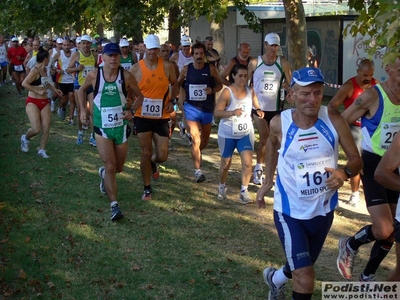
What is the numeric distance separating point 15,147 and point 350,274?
901 centimetres

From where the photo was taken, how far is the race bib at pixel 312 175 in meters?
4.70

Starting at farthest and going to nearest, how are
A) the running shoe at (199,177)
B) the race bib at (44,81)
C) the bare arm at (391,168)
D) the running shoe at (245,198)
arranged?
the race bib at (44,81) → the running shoe at (199,177) → the running shoe at (245,198) → the bare arm at (391,168)

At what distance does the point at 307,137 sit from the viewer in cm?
470

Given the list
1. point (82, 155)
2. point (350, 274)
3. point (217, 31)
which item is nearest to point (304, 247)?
point (350, 274)

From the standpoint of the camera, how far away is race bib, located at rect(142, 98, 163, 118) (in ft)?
30.0

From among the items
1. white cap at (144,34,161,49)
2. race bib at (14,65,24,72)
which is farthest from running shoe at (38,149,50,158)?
race bib at (14,65,24,72)

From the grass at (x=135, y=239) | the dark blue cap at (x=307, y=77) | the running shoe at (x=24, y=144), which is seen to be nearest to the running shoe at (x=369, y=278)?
the grass at (x=135, y=239)

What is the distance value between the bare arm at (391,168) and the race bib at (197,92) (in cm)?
597

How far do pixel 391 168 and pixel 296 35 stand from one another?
26.5 ft

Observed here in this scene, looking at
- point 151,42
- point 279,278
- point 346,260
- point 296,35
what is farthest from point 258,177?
point 279,278

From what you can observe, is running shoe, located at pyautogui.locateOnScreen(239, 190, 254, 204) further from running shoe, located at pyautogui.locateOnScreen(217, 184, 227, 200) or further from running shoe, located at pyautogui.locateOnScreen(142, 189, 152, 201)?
running shoe, located at pyautogui.locateOnScreen(142, 189, 152, 201)

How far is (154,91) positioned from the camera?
30.6 ft

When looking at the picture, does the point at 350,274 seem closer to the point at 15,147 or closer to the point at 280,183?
the point at 280,183

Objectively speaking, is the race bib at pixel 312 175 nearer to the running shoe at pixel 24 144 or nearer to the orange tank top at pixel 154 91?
the orange tank top at pixel 154 91
